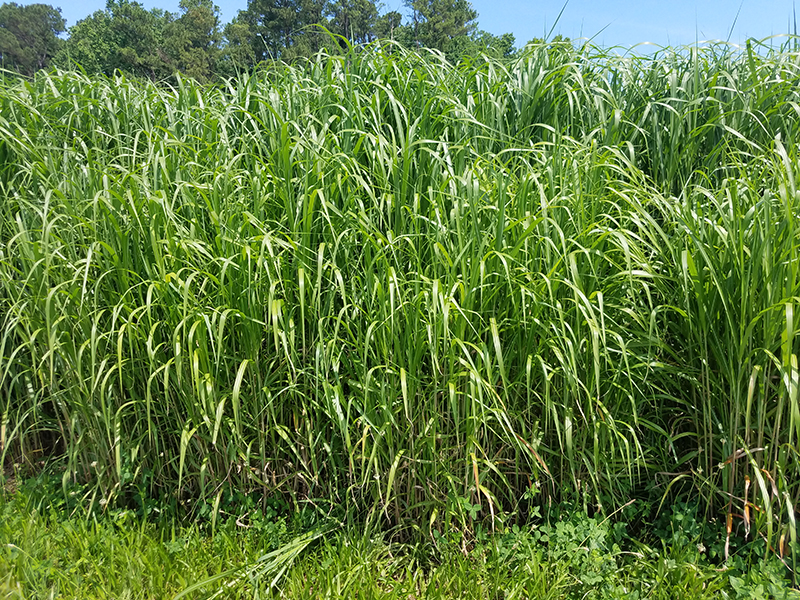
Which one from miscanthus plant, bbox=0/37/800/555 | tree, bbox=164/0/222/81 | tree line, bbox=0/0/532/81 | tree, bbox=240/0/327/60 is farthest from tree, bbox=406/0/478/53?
miscanthus plant, bbox=0/37/800/555

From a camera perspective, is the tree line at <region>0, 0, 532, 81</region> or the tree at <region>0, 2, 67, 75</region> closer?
the tree line at <region>0, 0, 532, 81</region>

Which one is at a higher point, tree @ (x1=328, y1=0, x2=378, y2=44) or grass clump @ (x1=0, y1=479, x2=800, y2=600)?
tree @ (x1=328, y1=0, x2=378, y2=44)

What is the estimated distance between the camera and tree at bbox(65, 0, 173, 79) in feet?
117

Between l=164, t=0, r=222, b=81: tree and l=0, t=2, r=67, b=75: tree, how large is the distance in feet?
58.1

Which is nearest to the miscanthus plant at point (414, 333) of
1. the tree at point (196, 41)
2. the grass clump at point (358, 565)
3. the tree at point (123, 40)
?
the grass clump at point (358, 565)

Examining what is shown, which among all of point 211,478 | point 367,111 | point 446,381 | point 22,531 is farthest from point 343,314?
point 22,531

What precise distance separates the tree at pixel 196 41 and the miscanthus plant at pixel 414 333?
34.4m

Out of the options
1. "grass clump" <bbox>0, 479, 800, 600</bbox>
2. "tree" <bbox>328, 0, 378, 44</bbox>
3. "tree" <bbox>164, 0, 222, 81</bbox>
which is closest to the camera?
"grass clump" <bbox>0, 479, 800, 600</bbox>

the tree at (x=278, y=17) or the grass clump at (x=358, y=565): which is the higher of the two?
the tree at (x=278, y=17)

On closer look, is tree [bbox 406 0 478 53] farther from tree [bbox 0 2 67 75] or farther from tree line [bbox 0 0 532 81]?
tree [bbox 0 2 67 75]

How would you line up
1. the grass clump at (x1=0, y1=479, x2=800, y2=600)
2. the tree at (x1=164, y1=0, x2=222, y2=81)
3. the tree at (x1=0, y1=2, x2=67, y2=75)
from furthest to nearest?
1. the tree at (x1=0, y1=2, x2=67, y2=75)
2. the tree at (x1=164, y1=0, x2=222, y2=81)
3. the grass clump at (x1=0, y1=479, x2=800, y2=600)

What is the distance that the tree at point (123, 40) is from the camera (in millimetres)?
35750

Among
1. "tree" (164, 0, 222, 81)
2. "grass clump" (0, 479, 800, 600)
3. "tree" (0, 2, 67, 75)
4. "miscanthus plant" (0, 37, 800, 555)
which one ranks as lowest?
"grass clump" (0, 479, 800, 600)

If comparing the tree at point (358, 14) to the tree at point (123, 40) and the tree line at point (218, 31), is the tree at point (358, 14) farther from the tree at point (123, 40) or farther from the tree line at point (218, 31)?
the tree at point (123, 40)
